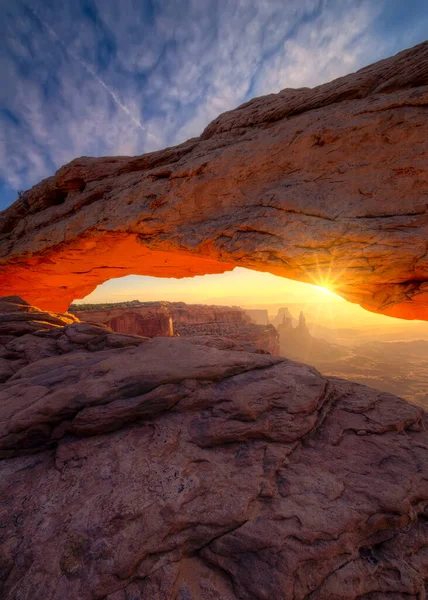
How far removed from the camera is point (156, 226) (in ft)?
31.7

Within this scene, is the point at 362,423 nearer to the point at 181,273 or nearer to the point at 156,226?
the point at 156,226

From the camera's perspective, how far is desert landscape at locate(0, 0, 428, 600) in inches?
135

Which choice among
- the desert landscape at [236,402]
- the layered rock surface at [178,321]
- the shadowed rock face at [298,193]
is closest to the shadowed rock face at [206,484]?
the desert landscape at [236,402]

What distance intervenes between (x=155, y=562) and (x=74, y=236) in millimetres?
11359

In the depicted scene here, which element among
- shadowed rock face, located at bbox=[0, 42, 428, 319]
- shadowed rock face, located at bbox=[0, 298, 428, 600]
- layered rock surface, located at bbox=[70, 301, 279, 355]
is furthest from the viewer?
layered rock surface, located at bbox=[70, 301, 279, 355]

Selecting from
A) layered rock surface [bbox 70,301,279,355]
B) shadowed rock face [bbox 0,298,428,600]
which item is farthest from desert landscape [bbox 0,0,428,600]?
layered rock surface [bbox 70,301,279,355]

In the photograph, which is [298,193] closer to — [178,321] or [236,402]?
[236,402]

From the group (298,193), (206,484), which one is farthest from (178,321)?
(206,484)

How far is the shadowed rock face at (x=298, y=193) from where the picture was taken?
6.44 meters

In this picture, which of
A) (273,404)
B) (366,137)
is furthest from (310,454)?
(366,137)

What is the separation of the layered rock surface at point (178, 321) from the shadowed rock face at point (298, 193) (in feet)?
55.6

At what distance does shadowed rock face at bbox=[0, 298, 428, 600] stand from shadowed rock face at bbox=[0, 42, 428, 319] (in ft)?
11.2

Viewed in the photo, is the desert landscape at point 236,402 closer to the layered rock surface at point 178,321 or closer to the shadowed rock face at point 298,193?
the shadowed rock face at point 298,193

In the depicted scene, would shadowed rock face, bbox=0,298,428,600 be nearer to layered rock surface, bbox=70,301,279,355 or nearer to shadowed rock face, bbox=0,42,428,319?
shadowed rock face, bbox=0,42,428,319
